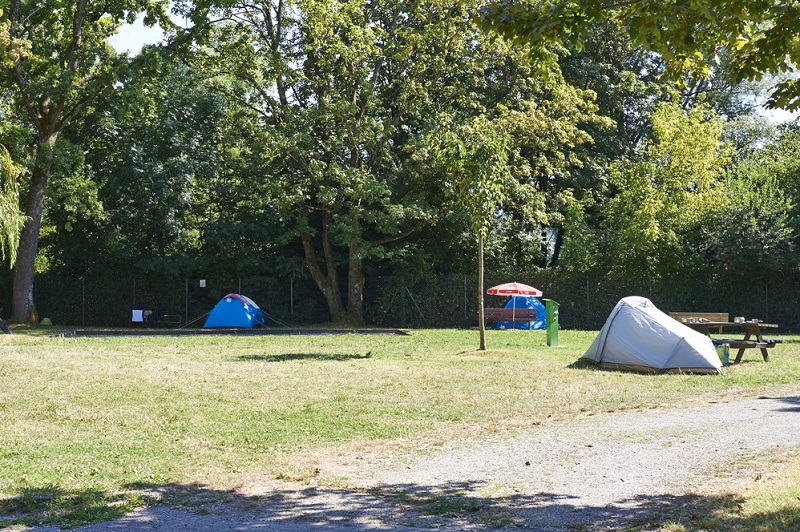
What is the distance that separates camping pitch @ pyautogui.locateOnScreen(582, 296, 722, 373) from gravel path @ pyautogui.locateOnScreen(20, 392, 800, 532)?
16.9ft

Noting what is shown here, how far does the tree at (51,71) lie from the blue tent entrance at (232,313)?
6.20 m

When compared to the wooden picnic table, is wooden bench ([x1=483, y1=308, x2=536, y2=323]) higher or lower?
higher

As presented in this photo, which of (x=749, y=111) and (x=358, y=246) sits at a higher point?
(x=749, y=111)

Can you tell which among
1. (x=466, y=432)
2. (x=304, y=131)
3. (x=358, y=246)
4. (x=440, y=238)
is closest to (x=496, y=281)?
(x=440, y=238)

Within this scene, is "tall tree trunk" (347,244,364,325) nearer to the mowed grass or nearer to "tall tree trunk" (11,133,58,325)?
"tall tree trunk" (11,133,58,325)

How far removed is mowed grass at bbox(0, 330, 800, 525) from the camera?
312 inches

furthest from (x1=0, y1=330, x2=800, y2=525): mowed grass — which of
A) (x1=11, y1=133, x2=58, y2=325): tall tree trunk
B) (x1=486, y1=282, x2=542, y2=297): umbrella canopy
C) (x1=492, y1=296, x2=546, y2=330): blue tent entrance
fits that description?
(x1=492, y1=296, x2=546, y2=330): blue tent entrance

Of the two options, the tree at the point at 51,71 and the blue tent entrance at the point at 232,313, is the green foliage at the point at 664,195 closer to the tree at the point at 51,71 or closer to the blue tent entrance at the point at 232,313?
the blue tent entrance at the point at 232,313

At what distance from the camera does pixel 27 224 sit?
99.9 ft

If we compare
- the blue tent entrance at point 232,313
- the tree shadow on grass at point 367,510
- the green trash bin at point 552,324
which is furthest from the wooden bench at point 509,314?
the tree shadow on grass at point 367,510

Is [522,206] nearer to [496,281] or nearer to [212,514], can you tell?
[496,281]

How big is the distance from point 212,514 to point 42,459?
8.52 feet

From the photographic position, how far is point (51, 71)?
28594 mm

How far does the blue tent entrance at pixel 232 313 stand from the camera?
104ft
